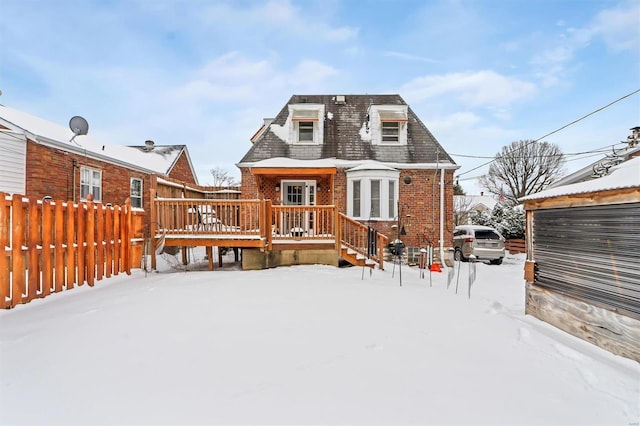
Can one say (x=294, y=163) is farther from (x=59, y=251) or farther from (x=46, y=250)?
(x=46, y=250)

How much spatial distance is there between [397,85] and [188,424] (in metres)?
16.0

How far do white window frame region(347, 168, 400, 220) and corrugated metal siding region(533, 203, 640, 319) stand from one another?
637cm

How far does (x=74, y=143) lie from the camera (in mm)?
10203

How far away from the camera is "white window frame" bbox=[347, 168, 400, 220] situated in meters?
11.1

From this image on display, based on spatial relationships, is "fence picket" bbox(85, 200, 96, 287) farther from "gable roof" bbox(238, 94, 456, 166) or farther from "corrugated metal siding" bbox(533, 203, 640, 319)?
"corrugated metal siding" bbox(533, 203, 640, 319)

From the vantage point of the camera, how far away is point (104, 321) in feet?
12.4

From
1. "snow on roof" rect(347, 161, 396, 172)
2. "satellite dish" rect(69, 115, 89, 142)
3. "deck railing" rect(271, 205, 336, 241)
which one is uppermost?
"satellite dish" rect(69, 115, 89, 142)

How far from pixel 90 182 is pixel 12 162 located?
253 centimetres

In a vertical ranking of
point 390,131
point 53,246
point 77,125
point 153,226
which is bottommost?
point 53,246

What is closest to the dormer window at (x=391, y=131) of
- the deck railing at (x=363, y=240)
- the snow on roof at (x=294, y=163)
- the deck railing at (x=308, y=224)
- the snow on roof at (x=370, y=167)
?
the snow on roof at (x=370, y=167)

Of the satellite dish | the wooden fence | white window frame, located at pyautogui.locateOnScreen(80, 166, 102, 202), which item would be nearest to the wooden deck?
the wooden fence

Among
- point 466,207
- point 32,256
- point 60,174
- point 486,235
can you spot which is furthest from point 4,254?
point 466,207

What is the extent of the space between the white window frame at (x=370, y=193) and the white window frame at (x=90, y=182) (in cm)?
948

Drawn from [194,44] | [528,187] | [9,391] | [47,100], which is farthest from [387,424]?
[528,187]
